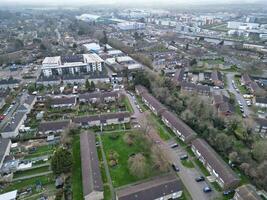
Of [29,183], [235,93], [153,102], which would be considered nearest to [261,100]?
[235,93]

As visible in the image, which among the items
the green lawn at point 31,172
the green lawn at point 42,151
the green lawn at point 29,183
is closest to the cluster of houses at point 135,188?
the green lawn at point 29,183

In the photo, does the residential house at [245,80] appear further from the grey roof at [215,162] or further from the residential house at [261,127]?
the grey roof at [215,162]

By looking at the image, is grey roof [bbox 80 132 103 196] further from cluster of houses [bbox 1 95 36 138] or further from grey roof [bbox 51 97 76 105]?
grey roof [bbox 51 97 76 105]

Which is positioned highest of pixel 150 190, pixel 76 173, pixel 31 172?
pixel 150 190

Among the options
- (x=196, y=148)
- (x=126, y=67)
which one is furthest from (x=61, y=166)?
(x=126, y=67)

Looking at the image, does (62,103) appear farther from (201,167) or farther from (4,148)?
(201,167)

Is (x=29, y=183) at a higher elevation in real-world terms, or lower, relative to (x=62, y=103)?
lower
